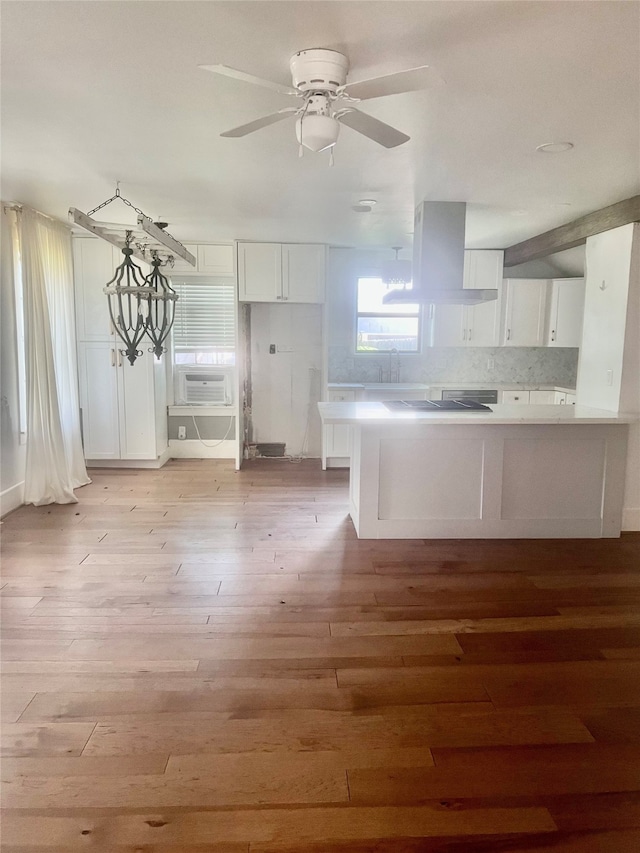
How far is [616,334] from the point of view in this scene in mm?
3826

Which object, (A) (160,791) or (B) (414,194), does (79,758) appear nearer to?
(A) (160,791)

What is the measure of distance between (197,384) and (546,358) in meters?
4.26

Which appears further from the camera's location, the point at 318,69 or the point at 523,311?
the point at 523,311

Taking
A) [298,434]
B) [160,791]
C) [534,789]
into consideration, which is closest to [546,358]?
[298,434]

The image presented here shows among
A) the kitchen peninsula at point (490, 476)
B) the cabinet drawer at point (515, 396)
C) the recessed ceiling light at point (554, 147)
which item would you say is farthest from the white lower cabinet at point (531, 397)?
the recessed ceiling light at point (554, 147)

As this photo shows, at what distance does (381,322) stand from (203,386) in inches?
89.1

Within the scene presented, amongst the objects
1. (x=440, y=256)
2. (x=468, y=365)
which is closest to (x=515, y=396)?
(x=468, y=365)

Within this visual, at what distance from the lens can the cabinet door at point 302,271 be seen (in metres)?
5.64

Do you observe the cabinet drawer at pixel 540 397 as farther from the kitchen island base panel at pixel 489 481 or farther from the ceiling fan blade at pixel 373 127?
the ceiling fan blade at pixel 373 127

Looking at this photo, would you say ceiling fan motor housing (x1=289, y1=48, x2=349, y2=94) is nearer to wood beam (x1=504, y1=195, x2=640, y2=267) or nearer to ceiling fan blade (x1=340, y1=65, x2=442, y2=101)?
ceiling fan blade (x1=340, y1=65, x2=442, y2=101)

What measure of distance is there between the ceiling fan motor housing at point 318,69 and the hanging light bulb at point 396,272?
4.19 m

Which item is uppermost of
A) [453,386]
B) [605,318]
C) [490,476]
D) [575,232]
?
[575,232]

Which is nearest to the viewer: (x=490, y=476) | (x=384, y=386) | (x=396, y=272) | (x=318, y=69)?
(x=318, y=69)

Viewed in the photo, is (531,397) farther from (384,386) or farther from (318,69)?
(318,69)
